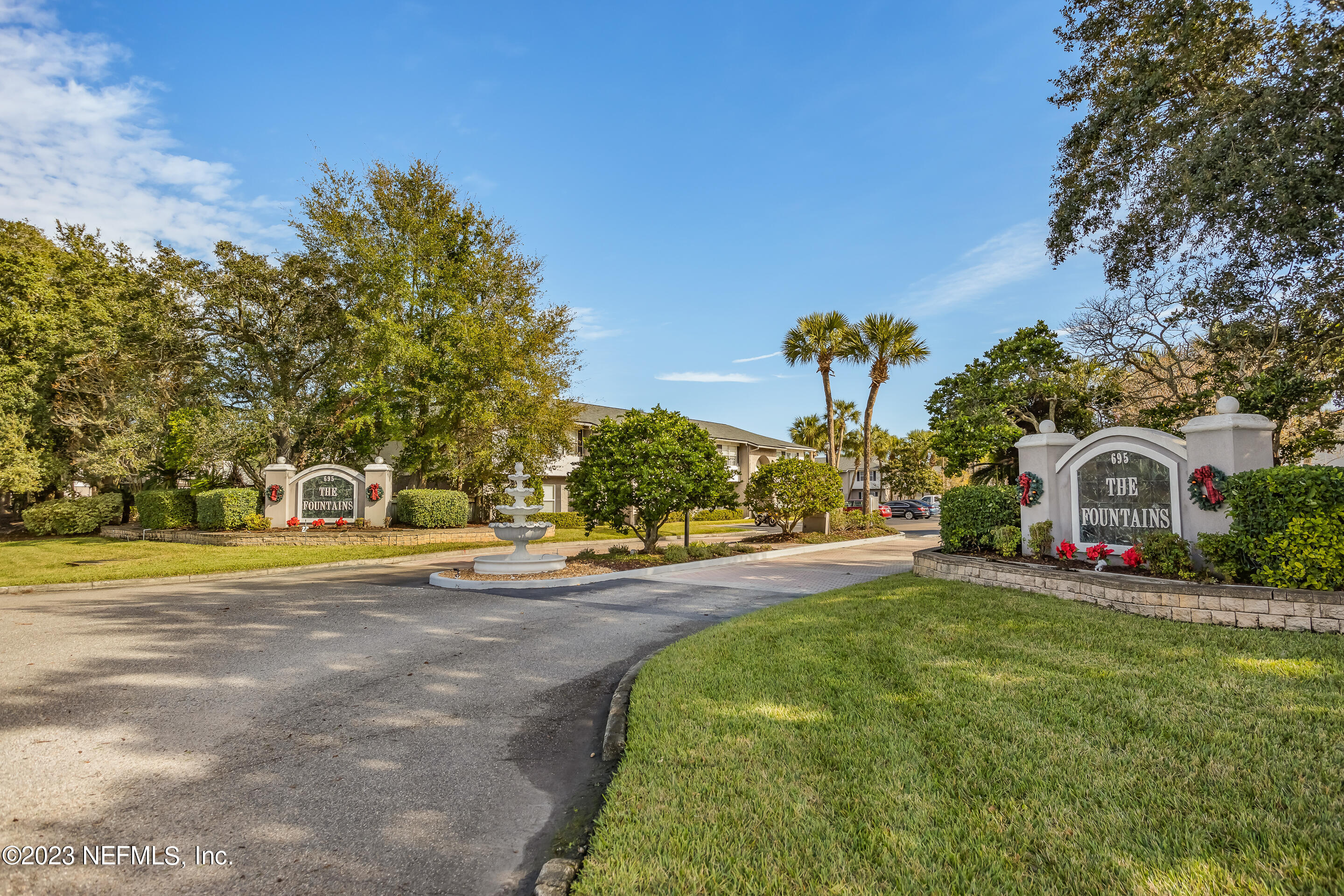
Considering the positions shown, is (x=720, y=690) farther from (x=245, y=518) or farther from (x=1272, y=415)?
(x=245, y=518)

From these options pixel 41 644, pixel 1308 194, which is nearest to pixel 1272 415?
pixel 1308 194

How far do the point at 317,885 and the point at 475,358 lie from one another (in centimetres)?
2092

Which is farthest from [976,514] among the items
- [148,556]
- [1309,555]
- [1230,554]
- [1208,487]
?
[148,556]

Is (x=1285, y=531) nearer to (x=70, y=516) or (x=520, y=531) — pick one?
(x=520, y=531)

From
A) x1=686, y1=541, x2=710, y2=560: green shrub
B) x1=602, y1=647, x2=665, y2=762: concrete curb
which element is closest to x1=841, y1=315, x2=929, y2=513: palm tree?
x1=686, y1=541, x2=710, y2=560: green shrub

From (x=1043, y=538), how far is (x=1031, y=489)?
85 cm

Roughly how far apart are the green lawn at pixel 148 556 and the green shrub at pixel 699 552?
6.40 meters

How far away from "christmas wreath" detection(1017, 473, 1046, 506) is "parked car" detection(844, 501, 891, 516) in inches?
578

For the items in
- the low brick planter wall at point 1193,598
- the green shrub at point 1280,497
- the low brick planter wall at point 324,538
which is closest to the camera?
the low brick planter wall at point 1193,598

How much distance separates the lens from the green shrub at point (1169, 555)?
25.2ft

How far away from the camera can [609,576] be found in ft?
41.5

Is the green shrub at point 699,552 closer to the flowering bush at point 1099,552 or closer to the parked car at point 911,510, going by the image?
the flowering bush at point 1099,552

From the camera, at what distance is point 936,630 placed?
6668mm

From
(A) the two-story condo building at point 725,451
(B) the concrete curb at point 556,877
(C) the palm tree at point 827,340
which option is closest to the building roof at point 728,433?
(A) the two-story condo building at point 725,451
